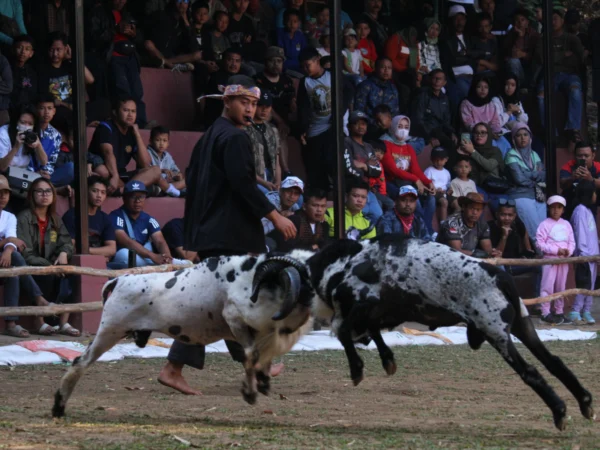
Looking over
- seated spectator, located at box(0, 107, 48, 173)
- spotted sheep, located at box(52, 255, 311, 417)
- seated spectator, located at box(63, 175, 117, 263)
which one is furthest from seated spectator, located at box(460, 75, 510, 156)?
spotted sheep, located at box(52, 255, 311, 417)

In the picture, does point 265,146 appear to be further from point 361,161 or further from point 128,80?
point 128,80

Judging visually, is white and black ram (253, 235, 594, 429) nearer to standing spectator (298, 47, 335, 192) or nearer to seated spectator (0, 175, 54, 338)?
seated spectator (0, 175, 54, 338)

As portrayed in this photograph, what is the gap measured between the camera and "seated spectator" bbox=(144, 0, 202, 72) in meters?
3.44

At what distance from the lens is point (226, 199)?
6797 mm

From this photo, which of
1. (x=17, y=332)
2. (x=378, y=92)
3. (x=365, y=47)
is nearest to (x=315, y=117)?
(x=378, y=92)

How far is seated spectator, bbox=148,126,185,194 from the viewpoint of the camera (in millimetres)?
12484

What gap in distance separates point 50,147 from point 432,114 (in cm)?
622

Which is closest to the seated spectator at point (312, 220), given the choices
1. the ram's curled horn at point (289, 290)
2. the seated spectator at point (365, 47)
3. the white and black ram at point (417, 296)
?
the seated spectator at point (365, 47)

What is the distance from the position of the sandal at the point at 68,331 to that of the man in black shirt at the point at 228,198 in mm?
3777

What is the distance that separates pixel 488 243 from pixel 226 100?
7619mm

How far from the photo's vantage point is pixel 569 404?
271 inches

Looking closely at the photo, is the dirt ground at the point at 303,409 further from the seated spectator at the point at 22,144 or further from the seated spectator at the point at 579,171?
the seated spectator at the point at 579,171

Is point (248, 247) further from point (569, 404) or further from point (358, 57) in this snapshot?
point (358, 57)

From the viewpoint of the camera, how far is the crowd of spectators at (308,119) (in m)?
11.4
